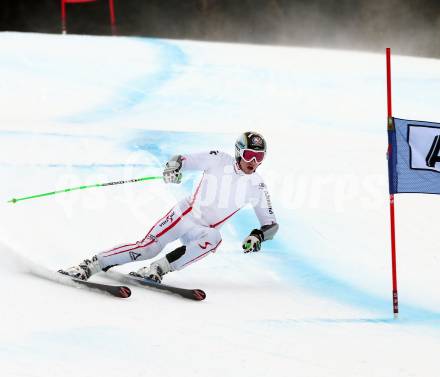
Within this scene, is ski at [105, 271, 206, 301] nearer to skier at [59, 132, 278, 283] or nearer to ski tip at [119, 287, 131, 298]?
skier at [59, 132, 278, 283]

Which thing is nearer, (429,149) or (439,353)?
(439,353)

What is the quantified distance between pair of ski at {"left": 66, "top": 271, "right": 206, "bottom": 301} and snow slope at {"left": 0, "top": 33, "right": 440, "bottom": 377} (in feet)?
0.20

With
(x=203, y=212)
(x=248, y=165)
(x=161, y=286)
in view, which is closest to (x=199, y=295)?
(x=161, y=286)

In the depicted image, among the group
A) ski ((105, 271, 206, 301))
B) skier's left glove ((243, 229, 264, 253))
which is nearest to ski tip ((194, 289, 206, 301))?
Result: ski ((105, 271, 206, 301))

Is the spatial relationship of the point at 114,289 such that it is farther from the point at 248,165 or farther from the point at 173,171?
the point at 248,165

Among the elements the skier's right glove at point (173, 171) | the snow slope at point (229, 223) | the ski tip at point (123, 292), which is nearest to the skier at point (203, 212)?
the skier's right glove at point (173, 171)

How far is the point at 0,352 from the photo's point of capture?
12.8 ft

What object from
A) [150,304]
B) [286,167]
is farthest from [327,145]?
[150,304]

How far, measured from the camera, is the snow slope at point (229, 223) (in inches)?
167

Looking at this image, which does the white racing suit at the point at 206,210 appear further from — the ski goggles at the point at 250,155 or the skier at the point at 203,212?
the ski goggles at the point at 250,155

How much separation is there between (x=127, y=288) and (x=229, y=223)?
77.3 inches

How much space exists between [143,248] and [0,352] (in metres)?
1.60

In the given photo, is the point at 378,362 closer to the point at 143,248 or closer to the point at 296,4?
the point at 143,248

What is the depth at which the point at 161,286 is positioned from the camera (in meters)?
5.10
